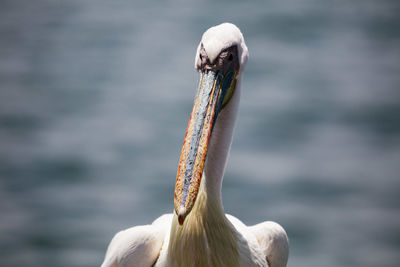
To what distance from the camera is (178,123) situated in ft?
29.4

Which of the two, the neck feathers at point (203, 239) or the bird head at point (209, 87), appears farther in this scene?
the neck feathers at point (203, 239)

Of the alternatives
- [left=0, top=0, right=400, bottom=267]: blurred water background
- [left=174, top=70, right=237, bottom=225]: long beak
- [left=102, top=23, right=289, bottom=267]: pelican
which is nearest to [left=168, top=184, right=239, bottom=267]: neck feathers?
[left=102, top=23, right=289, bottom=267]: pelican

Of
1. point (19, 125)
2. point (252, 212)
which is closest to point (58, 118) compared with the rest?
point (19, 125)

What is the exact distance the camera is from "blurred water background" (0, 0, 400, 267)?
7.76m

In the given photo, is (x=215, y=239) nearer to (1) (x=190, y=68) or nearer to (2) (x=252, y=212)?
(2) (x=252, y=212)

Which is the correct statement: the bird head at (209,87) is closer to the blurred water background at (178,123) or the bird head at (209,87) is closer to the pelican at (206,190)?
the pelican at (206,190)

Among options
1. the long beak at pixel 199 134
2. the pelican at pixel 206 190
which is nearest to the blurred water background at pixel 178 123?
the pelican at pixel 206 190

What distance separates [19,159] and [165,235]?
532 centimetres

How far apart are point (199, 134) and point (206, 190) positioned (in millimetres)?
390

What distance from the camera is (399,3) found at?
11312 millimetres

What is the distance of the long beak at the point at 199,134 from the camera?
3.02m

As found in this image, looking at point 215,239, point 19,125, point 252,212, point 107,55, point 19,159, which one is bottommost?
point 215,239

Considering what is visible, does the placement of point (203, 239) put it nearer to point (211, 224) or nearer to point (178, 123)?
point (211, 224)

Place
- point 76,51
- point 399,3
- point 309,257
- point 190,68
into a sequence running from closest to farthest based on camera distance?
1. point 309,257
2. point 190,68
3. point 76,51
4. point 399,3
